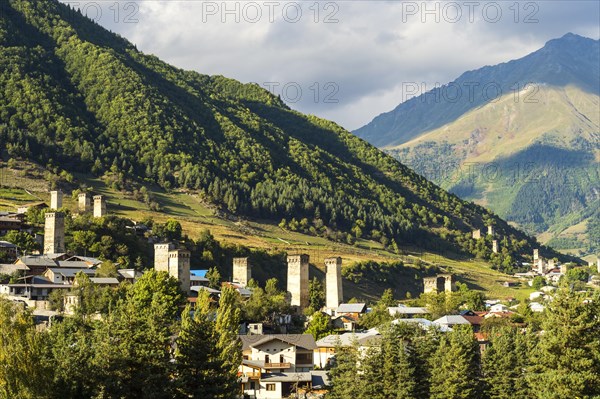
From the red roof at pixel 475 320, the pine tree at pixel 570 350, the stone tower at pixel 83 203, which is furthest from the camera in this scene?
the stone tower at pixel 83 203

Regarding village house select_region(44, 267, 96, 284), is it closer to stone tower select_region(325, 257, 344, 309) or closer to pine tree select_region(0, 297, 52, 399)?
stone tower select_region(325, 257, 344, 309)

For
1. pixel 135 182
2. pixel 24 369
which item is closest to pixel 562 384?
pixel 24 369

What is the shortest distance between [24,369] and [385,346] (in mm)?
27599

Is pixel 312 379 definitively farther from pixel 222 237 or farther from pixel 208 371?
pixel 222 237

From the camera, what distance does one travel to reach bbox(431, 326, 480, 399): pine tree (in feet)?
207

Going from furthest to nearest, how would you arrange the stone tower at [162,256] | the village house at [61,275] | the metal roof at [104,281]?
the stone tower at [162,256] → the village house at [61,275] → the metal roof at [104,281]

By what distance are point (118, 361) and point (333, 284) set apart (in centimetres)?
8263

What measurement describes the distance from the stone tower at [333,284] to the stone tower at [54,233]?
120 feet

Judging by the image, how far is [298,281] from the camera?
410 ft

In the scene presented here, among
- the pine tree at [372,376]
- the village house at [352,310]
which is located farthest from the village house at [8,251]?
the pine tree at [372,376]

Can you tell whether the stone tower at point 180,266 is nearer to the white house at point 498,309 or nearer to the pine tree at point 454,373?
the white house at point 498,309

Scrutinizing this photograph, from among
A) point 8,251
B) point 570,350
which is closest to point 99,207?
point 8,251

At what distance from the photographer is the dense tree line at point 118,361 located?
42.7 metres

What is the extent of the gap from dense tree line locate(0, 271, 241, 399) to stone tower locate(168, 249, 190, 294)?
50.9 meters
